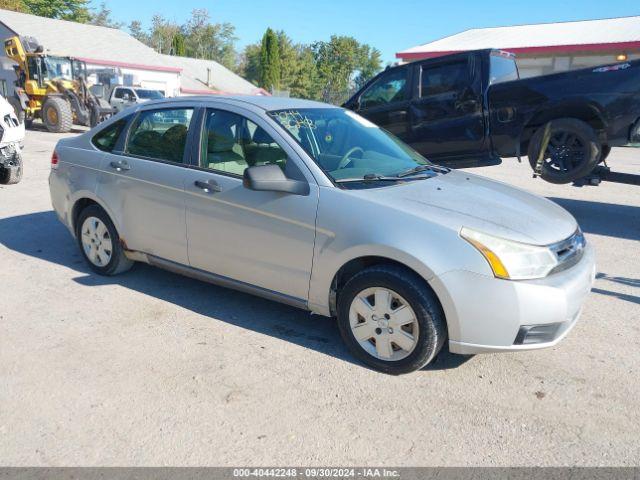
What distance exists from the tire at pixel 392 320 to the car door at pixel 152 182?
1.55m

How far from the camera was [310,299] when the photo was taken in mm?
3729

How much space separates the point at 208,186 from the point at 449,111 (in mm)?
4959

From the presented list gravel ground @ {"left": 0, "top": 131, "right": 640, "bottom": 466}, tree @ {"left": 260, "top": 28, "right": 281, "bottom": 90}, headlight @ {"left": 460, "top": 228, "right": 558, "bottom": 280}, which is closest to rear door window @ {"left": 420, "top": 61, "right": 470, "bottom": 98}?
gravel ground @ {"left": 0, "top": 131, "right": 640, "bottom": 466}

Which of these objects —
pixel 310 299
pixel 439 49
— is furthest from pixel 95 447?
pixel 439 49

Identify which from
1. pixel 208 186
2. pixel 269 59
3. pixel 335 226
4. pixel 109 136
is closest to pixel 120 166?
pixel 109 136

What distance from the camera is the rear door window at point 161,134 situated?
4414 mm

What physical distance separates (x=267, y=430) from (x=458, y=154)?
612 cm

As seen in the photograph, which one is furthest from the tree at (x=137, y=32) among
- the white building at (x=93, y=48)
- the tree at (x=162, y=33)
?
the white building at (x=93, y=48)

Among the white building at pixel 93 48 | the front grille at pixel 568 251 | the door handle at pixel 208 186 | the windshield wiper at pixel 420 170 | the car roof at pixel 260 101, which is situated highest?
the white building at pixel 93 48

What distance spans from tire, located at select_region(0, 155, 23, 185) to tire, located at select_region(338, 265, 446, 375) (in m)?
7.62

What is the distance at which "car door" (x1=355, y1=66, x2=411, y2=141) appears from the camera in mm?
8359

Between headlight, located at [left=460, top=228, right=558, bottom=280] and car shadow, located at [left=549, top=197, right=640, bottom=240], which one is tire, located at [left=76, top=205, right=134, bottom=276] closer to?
headlight, located at [left=460, top=228, right=558, bottom=280]

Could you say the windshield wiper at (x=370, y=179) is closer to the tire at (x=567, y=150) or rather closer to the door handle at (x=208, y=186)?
the door handle at (x=208, y=186)

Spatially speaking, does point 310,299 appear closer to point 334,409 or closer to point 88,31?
point 334,409
